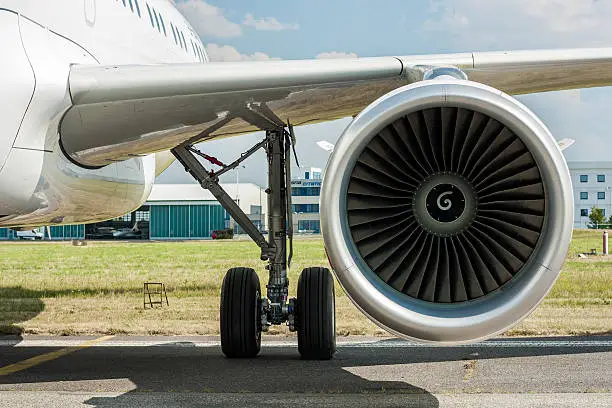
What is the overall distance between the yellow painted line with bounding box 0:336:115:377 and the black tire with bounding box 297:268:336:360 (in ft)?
8.62

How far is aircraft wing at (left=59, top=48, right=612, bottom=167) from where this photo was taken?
6863mm

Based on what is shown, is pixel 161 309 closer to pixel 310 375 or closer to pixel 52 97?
pixel 310 375

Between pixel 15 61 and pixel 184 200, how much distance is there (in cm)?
8023

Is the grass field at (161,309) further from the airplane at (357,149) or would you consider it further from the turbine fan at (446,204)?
the turbine fan at (446,204)

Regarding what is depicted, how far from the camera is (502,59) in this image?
707cm

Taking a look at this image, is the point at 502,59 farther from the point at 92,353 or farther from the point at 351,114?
the point at 92,353

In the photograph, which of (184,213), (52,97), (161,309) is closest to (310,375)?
(52,97)

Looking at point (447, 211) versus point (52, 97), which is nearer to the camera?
point (447, 211)

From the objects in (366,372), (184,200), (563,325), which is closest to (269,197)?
(366,372)

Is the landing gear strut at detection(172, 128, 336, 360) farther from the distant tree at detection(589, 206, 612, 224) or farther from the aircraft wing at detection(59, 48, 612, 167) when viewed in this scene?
the distant tree at detection(589, 206, 612, 224)

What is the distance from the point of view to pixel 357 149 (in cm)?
579

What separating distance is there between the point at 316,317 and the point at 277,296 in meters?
0.52

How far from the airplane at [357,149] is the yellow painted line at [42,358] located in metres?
1.45

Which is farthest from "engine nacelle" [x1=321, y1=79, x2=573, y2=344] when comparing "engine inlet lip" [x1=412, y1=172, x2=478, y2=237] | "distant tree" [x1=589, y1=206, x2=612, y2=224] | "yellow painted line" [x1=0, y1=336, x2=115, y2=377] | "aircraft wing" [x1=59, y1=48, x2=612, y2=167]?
"distant tree" [x1=589, y1=206, x2=612, y2=224]
